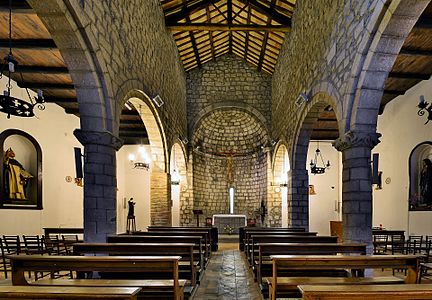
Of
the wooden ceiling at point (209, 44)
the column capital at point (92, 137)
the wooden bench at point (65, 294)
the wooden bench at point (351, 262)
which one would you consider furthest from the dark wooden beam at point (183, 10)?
the wooden bench at point (65, 294)

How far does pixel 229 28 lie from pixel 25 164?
6.73 meters

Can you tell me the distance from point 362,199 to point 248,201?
1096 cm

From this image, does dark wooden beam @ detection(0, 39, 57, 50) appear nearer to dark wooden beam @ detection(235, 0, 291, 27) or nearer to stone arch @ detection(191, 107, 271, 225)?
dark wooden beam @ detection(235, 0, 291, 27)

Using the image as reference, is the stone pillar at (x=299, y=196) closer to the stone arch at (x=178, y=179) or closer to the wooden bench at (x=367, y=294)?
the stone arch at (x=178, y=179)

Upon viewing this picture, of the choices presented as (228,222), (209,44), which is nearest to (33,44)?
(209,44)

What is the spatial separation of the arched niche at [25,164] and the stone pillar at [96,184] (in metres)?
3.83

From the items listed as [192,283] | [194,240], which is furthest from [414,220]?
[192,283]

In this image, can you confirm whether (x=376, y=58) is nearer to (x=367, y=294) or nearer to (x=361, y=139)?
(x=361, y=139)

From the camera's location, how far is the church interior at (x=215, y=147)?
3881mm

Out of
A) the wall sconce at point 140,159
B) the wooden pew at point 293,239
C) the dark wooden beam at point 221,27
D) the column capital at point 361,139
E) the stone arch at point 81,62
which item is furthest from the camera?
the wall sconce at point 140,159

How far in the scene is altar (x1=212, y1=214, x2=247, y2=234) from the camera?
13.8 metres

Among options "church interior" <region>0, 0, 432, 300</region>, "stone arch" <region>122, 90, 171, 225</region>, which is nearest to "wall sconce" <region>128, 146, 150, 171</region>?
"church interior" <region>0, 0, 432, 300</region>

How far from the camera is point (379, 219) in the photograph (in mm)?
10031

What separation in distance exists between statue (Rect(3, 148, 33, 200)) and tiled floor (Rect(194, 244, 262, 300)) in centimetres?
477
